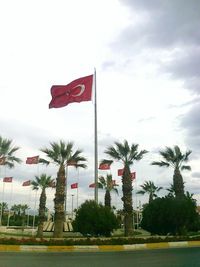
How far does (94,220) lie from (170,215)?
719cm

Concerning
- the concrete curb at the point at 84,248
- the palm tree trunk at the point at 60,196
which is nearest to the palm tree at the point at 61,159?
the palm tree trunk at the point at 60,196

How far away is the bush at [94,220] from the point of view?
31047 millimetres

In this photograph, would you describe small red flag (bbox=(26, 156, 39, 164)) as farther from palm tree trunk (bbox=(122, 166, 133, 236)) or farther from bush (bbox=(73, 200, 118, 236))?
bush (bbox=(73, 200, 118, 236))

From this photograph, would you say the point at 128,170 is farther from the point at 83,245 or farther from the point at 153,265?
the point at 153,265

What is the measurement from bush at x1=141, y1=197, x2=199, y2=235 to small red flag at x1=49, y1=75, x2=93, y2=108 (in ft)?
44.1

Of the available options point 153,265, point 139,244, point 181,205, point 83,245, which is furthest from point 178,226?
point 153,265

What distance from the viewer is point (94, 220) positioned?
31.0m

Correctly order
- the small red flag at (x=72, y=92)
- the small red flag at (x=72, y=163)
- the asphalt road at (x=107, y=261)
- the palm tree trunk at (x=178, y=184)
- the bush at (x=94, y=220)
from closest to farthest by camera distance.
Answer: the asphalt road at (x=107, y=261)
the small red flag at (x=72, y=92)
the bush at (x=94, y=220)
the small red flag at (x=72, y=163)
the palm tree trunk at (x=178, y=184)

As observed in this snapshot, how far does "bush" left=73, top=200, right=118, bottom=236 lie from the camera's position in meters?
31.0

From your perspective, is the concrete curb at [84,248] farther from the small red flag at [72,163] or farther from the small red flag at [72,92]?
the small red flag at [72,163]

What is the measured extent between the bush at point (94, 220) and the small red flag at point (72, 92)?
8648 mm

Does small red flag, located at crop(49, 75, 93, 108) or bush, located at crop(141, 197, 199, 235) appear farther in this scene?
bush, located at crop(141, 197, 199, 235)

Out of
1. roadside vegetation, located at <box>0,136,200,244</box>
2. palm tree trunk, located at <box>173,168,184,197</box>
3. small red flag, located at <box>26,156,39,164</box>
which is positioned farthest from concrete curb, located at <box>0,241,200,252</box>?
small red flag, located at <box>26,156,39,164</box>

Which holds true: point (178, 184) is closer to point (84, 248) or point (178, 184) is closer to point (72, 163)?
point (72, 163)
